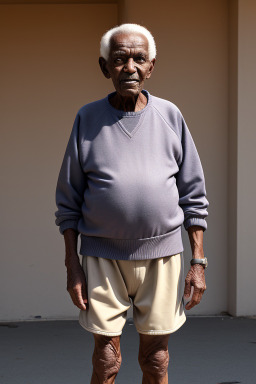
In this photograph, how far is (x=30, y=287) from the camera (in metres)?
5.86

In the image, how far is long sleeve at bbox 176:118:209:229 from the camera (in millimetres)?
3095

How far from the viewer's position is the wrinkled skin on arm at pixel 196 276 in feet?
9.96

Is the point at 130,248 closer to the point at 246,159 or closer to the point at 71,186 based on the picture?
the point at 71,186

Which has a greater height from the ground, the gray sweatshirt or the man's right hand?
the gray sweatshirt

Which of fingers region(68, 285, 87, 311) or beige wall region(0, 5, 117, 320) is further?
beige wall region(0, 5, 117, 320)

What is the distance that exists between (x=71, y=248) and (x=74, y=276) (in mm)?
127

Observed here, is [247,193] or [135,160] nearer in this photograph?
[135,160]

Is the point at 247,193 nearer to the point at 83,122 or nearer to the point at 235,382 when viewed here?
the point at 235,382

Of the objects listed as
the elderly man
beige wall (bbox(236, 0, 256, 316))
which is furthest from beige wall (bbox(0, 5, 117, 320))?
the elderly man

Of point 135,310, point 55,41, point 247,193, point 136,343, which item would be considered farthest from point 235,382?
point 55,41

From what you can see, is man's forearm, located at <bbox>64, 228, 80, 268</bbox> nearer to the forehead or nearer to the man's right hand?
the man's right hand

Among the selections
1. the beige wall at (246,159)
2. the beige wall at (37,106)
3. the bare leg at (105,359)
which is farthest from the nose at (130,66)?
the beige wall at (37,106)

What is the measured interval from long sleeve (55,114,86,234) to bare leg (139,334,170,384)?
59 cm

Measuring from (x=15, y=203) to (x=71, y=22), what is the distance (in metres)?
1.54
